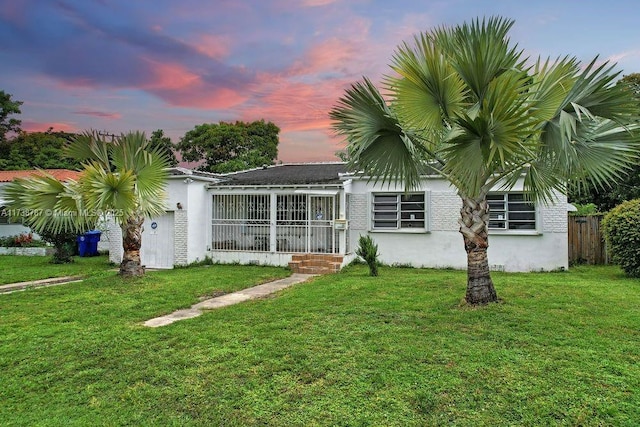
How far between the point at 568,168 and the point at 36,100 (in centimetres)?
2295

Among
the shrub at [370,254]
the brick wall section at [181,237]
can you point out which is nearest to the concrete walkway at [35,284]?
the brick wall section at [181,237]

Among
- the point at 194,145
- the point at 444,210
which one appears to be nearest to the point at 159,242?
the point at 444,210

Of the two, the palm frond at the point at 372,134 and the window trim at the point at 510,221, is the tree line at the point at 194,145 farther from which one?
the palm frond at the point at 372,134

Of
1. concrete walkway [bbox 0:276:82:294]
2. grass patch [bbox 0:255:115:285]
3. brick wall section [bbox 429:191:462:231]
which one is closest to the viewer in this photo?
concrete walkway [bbox 0:276:82:294]

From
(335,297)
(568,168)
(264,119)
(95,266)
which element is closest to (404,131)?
(568,168)

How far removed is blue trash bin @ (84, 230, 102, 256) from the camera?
60.6ft

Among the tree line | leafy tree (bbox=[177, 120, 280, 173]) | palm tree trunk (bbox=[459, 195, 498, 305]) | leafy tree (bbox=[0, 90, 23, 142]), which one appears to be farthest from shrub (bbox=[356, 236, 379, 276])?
leafy tree (bbox=[0, 90, 23, 142])

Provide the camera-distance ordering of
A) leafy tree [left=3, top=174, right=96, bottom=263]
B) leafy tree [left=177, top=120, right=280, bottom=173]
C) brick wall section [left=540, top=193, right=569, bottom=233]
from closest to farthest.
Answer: leafy tree [left=3, top=174, right=96, bottom=263], brick wall section [left=540, top=193, right=569, bottom=233], leafy tree [left=177, top=120, right=280, bottom=173]

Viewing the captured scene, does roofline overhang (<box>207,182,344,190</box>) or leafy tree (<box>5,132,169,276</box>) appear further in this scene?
roofline overhang (<box>207,182,344,190</box>)

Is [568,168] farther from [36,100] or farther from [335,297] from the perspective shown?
[36,100]

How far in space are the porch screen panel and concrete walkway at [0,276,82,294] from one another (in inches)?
202

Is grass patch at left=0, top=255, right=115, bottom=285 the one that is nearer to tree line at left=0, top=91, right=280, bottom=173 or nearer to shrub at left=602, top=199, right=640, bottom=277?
shrub at left=602, top=199, right=640, bottom=277

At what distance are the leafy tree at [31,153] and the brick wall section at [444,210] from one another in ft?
103

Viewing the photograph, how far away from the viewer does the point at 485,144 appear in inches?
230
